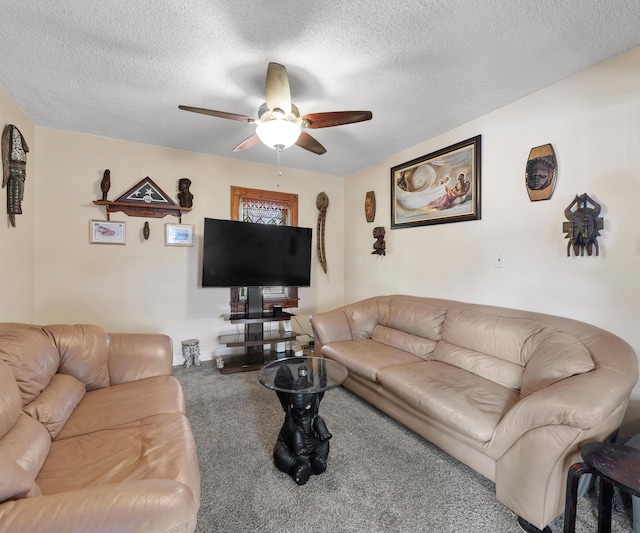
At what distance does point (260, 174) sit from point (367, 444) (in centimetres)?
345

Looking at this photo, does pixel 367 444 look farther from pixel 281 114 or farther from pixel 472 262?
pixel 281 114

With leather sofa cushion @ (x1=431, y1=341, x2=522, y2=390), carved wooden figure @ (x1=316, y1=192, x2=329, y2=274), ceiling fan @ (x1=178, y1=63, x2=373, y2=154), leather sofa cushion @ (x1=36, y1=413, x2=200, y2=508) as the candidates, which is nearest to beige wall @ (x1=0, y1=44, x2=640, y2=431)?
carved wooden figure @ (x1=316, y1=192, x2=329, y2=274)

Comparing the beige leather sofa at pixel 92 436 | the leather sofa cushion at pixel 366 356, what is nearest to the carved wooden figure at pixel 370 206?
the leather sofa cushion at pixel 366 356

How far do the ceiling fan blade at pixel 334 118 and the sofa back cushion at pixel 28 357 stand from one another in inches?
83.2

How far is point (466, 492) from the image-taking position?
5.39ft

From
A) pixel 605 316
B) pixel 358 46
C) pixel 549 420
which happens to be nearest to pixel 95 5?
pixel 358 46

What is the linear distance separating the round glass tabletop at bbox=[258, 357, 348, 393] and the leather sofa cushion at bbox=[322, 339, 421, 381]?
35 centimetres

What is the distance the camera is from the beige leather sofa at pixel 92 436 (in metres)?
0.81

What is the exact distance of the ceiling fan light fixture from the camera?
197 centimetres

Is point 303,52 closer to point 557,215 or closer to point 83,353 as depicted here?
point 557,215

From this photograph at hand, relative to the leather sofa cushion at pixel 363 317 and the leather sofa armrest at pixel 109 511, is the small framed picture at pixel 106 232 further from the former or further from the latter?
the leather sofa armrest at pixel 109 511

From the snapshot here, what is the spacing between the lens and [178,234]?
12.0 ft

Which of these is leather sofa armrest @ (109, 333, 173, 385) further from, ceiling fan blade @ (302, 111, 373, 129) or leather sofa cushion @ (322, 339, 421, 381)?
ceiling fan blade @ (302, 111, 373, 129)

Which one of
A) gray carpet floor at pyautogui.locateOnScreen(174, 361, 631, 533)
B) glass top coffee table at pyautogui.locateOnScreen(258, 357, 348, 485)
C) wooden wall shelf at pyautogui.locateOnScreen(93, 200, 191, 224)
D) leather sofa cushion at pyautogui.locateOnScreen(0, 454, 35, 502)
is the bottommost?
gray carpet floor at pyautogui.locateOnScreen(174, 361, 631, 533)
